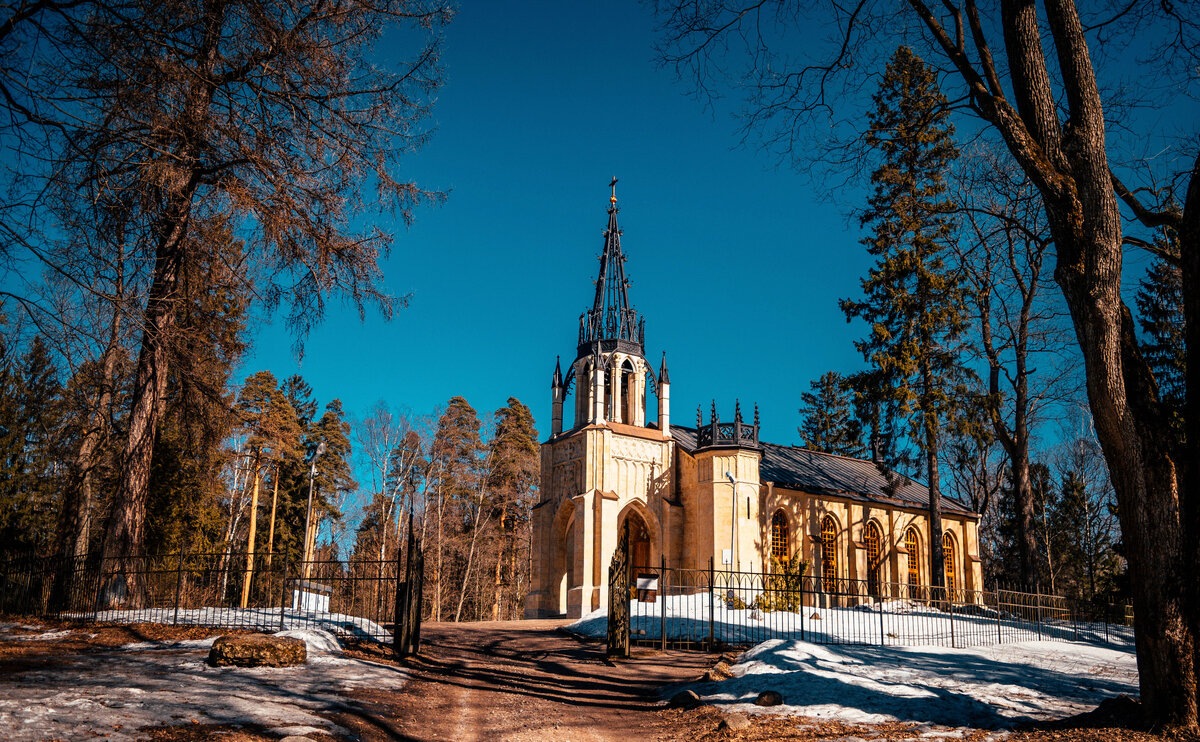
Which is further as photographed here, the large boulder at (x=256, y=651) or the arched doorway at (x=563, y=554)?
the arched doorway at (x=563, y=554)

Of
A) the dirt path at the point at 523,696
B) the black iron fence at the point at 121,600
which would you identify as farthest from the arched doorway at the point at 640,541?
the black iron fence at the point at 121,600

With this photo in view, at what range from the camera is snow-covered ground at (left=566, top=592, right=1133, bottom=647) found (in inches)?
700

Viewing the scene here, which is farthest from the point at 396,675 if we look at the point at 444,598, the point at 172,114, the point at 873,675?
the point at 444,598

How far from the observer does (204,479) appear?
2409cm

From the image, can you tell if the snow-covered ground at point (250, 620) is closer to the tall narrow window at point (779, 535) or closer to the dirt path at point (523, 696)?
the dirt path at point (523, 696)

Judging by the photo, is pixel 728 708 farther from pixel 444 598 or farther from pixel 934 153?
pixel 444 598

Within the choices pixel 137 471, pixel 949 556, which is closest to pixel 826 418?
pixel 949 556

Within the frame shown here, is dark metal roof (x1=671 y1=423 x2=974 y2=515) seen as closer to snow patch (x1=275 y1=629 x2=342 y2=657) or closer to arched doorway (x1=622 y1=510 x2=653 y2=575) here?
arched doorway (x1=622 y1=510 x2=653 y2=575)

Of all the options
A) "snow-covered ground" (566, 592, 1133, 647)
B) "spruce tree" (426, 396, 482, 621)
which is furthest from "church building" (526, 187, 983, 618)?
"spruce tree" (426, 396, 482, 621)

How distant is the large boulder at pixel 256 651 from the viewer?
9.91 m

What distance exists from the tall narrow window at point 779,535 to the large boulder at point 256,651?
2606 centimetres

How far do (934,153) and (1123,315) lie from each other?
81.5ft

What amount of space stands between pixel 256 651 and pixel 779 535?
27.7 metres

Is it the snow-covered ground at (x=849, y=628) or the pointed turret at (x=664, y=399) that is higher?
the pointed turret at (x=664, y=399)
